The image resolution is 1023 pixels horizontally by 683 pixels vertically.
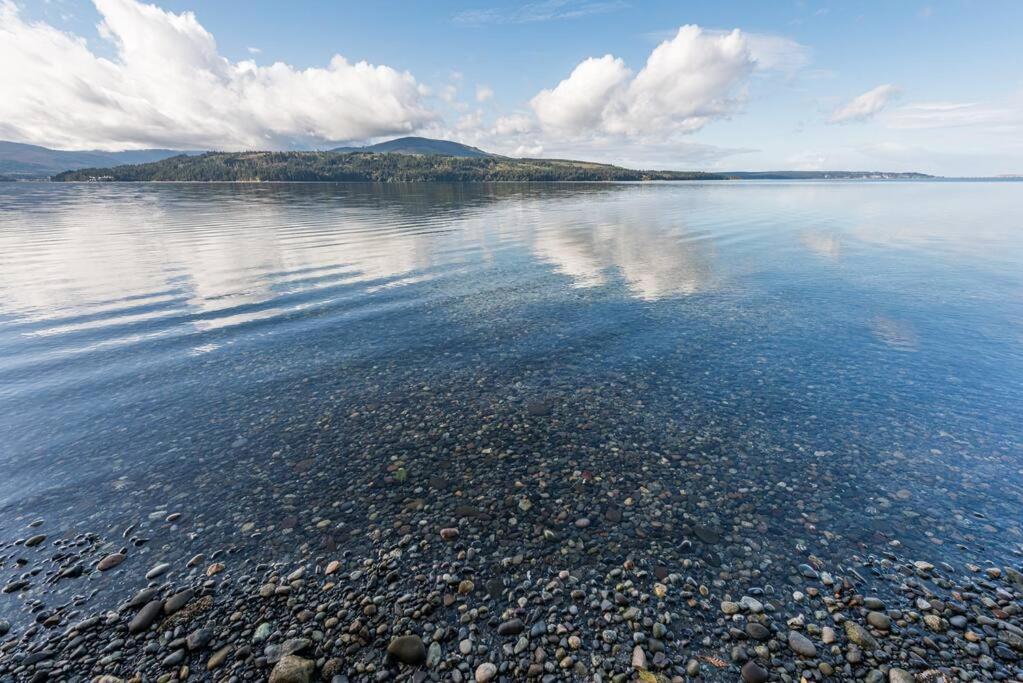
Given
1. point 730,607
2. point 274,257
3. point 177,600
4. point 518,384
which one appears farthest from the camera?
point 274,257

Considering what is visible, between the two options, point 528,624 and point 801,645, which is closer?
point 801,645

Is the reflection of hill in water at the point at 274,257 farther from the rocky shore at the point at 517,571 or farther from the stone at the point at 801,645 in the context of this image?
the stone at the point at 801,645

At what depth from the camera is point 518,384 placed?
1675cm

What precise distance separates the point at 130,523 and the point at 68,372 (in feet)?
38.8

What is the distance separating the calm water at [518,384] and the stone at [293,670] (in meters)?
2.66

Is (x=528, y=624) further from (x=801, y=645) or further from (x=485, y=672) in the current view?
(x=801, y=645)

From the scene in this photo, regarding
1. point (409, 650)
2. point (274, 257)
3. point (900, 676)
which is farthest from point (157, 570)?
point (274, 257)

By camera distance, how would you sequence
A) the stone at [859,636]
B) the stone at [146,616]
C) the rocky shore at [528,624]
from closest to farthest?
the rocky shore at [528,624], the stone at [859,636], the stone at [146,616]

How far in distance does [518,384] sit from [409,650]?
1025 cm

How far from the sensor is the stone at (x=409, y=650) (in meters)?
7.19

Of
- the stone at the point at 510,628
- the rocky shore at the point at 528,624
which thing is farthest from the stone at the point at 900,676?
the stone at the point at 510,628

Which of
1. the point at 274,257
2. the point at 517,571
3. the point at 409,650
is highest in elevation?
the point at 274,257

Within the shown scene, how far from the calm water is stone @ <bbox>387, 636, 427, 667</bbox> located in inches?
140

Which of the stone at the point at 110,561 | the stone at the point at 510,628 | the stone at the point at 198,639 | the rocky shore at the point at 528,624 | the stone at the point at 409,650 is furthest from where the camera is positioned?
the stone at the point at 110,561
